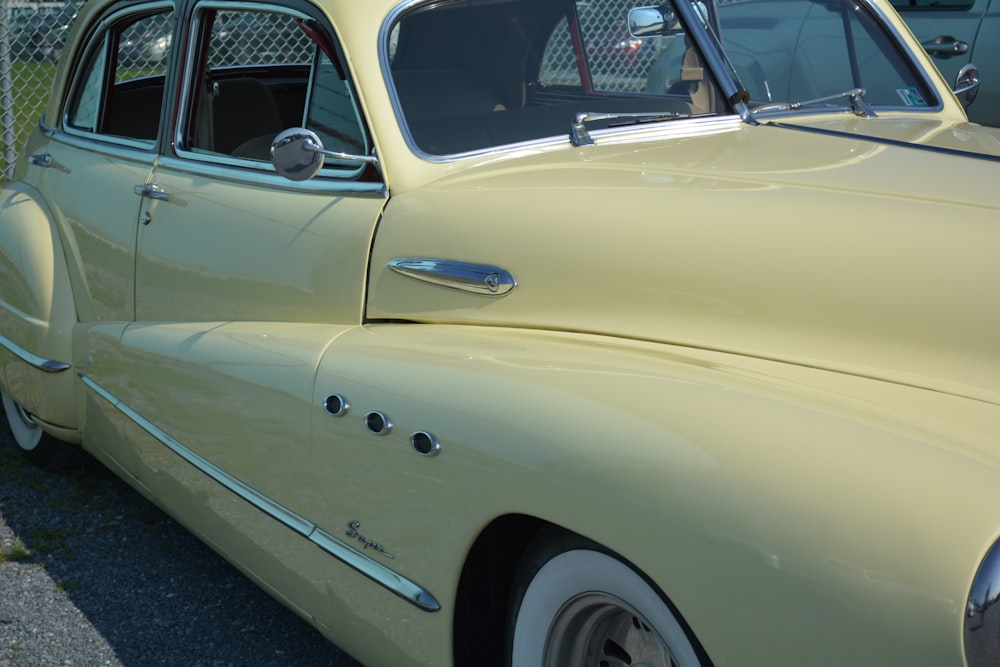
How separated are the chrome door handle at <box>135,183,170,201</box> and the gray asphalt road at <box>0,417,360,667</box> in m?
1.04

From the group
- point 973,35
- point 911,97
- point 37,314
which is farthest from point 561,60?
point 973,35

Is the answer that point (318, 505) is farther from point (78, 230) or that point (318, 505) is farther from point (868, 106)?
point (868, 106)

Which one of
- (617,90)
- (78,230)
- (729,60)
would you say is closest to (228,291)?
(78,230)

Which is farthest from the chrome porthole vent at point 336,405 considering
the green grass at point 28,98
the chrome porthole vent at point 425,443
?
the green grass at point 28,98

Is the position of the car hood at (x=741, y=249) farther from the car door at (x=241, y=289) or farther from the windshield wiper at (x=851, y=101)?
the windshield wiper at (x=851, y=101)

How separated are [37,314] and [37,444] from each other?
643mm

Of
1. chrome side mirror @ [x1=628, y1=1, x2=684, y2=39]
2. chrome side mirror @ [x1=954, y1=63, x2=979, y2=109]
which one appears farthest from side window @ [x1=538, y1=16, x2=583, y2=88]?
chrome side mirror @ [x1=954, y1=63, x2=979, y2=109]

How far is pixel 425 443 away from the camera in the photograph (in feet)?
6.71

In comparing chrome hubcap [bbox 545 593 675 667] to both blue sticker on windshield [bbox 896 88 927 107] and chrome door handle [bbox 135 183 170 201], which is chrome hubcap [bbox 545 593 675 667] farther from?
blue sticker on windshield [bbox 896 88 927 107]

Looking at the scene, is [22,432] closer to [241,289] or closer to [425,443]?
[241,289]

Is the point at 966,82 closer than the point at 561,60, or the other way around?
the point at 561,60

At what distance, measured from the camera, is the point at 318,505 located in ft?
7.71

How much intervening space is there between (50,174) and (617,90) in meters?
1.84

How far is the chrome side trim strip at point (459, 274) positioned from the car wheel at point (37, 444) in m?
1.92
